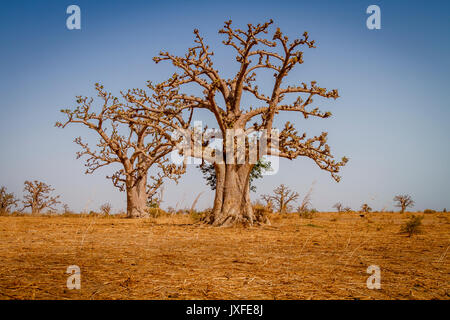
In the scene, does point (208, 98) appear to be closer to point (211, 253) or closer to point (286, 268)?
point (211, 253)

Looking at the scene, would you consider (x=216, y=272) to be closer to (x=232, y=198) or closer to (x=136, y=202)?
(x=232, y=198)

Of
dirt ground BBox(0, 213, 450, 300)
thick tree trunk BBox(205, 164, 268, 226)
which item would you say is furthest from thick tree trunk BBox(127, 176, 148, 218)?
dirt ground BBox(0, 213, 450, 300)

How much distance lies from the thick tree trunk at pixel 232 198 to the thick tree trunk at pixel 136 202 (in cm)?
977

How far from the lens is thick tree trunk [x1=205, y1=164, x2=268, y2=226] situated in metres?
10.6

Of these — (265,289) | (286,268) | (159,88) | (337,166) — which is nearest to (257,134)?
(337,166)

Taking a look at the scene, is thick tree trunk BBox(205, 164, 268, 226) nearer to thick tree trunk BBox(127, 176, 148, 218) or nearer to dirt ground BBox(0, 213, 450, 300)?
dirt ground BBox(0, 213, 450, 300)

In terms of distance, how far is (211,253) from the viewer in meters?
4.85

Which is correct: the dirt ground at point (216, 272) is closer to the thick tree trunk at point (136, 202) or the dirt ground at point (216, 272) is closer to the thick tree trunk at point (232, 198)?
the thick tree trunk at point (232, 198)

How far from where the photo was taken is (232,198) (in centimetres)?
1073

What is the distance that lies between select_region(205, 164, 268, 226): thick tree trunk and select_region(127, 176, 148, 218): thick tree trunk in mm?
9770

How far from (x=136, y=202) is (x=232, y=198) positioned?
34.1ft

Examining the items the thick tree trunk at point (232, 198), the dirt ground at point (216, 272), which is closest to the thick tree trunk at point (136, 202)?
the thick tree trunk at point (232, 198)

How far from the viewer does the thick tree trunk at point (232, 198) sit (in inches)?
417
